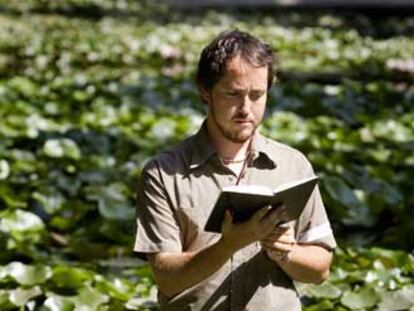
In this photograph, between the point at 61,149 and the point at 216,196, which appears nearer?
the point at 216,196

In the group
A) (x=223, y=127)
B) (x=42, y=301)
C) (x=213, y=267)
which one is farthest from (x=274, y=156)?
(x=42, y=301)

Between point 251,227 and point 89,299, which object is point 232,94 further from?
point 89,299

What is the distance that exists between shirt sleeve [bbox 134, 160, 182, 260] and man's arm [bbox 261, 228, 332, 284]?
0.20 meters

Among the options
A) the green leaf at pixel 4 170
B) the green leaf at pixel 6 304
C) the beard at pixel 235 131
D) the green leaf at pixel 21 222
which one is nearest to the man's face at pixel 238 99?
the beard at pixel 235 131

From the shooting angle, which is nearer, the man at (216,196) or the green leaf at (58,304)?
the man at (216,196)

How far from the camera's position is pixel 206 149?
238 centimetres

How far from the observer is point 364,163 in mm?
5613

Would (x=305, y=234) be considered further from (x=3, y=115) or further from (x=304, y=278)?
(x=3, y=115)

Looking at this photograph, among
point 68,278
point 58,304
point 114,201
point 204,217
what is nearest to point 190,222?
point 204,217

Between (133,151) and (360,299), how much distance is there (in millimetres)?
2487

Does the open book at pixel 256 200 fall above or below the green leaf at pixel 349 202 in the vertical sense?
above

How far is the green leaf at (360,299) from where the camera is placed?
3434mm

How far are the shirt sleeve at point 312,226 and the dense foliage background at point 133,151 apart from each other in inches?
41.1

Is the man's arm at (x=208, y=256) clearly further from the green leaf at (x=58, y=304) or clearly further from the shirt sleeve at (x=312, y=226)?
the green leaf at (x=58, y=304)
